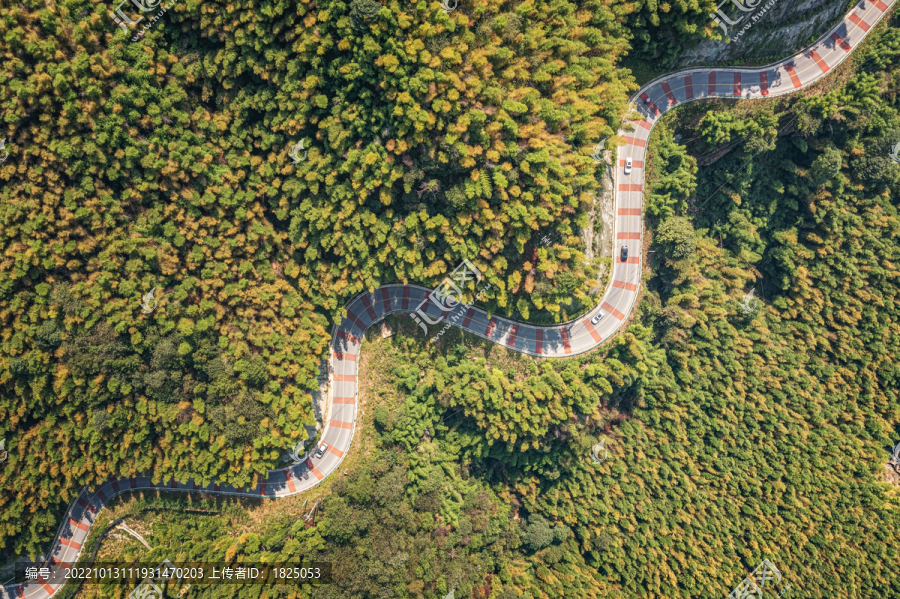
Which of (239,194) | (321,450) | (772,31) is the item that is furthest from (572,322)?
(239,194)

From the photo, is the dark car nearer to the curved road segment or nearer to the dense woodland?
the curved road segment

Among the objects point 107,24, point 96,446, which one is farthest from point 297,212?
point 96,446

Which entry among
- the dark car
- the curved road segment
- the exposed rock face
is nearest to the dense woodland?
the curved road segment

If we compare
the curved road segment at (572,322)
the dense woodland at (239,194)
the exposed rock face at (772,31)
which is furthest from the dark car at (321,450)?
the exposed rock face at (772,31)

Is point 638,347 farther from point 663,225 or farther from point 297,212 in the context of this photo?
point 297,212

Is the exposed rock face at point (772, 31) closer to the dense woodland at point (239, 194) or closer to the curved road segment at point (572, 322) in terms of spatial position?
the curved road segment at point (572, 322)

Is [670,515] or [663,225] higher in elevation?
[663,225]
